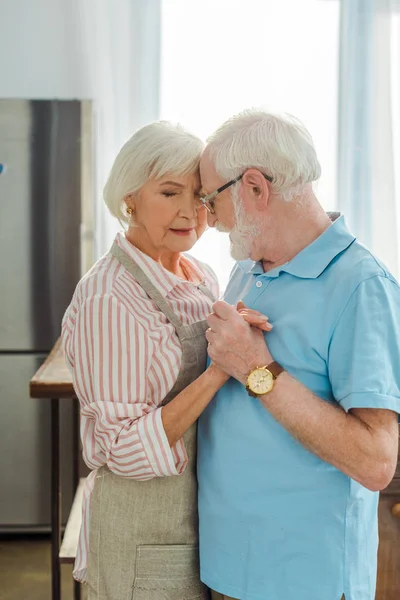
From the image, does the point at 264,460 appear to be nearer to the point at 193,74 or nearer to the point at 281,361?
the point at 281,361

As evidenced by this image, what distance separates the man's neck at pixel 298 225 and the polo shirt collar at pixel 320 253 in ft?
0.12

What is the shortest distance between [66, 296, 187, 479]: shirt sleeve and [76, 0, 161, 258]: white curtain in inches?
82.0

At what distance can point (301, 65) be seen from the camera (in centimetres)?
341

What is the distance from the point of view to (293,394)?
1190mm

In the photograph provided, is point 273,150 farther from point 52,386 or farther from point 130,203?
point 52,386

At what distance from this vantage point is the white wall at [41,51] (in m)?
3.40

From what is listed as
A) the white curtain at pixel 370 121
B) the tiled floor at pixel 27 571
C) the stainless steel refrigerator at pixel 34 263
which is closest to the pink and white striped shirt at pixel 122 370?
the tiled floor at pixel 27 571

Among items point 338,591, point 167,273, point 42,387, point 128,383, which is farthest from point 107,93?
point 338,591

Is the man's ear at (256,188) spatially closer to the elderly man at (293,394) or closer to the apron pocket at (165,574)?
the elderly man at (293,394)

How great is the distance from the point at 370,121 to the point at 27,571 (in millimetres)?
2631

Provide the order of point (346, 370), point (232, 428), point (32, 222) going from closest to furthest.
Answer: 1. point (346, 370)
2. point (232, 428)
3. point (32, 222)

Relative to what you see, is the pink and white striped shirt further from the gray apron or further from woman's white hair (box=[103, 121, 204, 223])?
woman's white hair (box=[103, 121, 204, 223])

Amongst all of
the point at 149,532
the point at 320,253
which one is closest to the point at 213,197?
the point at 320,253

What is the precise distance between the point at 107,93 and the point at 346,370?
2.54 m
